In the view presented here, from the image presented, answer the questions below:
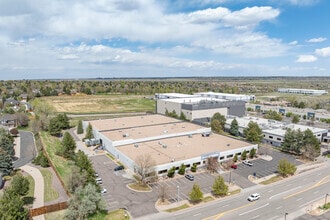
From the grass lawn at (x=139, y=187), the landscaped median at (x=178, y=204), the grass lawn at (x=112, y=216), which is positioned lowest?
the landscaped median at (x=178, y=204)

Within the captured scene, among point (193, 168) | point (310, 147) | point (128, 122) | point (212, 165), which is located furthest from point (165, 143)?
point (310, 147)

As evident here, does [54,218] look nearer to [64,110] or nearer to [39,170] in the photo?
[39,170]

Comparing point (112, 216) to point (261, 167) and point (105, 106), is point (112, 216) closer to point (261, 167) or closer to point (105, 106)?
point (261, 167)

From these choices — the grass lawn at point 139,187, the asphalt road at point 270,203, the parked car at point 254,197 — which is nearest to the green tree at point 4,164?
the grass lawn at point 139,187

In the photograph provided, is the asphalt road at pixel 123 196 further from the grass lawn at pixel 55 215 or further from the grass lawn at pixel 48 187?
the grass lawn at pixel 48 187

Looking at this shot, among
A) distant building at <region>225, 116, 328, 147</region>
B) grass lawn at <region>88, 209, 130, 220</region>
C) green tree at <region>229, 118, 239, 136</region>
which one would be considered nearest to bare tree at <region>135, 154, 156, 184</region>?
grass lawn at <region>88, 209, 130, 220</region>

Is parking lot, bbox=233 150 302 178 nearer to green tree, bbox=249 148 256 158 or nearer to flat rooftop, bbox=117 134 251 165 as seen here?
green tree, bbox=249 148 256 158
